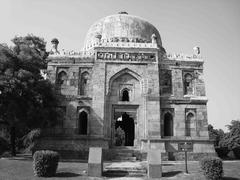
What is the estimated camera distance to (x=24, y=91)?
15977 mm

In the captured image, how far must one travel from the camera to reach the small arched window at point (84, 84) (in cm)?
2036

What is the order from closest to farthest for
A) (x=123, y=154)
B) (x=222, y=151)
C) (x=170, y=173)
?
(x=170, y=173), (x=123, y=154), (x=222, y=151)

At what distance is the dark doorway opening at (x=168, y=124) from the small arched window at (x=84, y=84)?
6.60m

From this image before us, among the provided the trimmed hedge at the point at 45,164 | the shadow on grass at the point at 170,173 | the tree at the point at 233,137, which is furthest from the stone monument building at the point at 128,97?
the tree at the point at 233,137

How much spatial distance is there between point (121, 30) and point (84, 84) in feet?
21.0

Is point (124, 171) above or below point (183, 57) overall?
below

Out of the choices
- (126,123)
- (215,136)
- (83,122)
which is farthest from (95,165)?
(215,136)

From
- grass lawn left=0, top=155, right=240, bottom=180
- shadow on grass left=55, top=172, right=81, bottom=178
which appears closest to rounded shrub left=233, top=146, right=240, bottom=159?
grass lawn left=0, top=155, right=240, bottom=180

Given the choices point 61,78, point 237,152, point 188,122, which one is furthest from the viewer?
point 237,152

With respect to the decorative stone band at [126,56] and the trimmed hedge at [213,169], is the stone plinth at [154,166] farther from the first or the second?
the decorative stone band at [126,56]

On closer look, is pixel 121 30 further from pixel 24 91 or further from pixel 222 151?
pixel 222 151

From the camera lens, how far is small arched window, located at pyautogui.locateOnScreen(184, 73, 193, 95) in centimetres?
2069

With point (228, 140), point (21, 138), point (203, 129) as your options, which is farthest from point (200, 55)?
point (21, 138)

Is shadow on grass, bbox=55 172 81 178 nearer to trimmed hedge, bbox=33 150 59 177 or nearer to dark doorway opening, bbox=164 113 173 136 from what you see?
trimmed hedge, bbox=33 150 59 177
